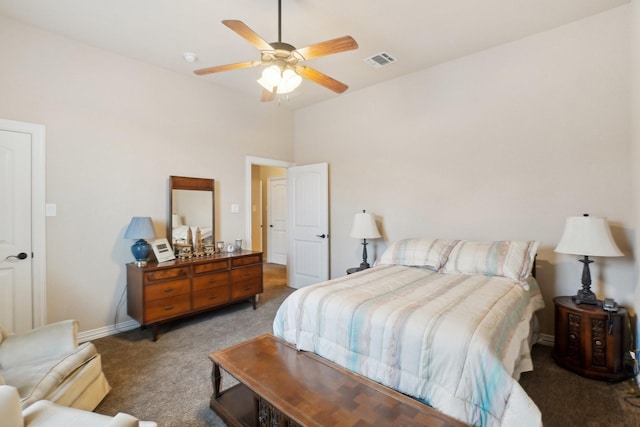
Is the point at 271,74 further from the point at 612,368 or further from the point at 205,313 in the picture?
the point at 612,368

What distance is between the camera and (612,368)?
7.16 ft

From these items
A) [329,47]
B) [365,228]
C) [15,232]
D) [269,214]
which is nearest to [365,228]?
[365,228]

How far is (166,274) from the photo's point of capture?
120 inches

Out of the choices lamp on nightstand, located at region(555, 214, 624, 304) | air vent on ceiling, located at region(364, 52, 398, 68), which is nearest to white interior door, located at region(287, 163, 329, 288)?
air vent on ceiling, located at region(364, 52, 398, 68)

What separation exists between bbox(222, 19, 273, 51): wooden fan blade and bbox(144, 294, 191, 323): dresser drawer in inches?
101

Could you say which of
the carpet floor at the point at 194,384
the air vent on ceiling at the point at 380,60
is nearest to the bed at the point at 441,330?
the carpet floor at the point at 194,384

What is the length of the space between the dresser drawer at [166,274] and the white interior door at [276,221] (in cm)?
360

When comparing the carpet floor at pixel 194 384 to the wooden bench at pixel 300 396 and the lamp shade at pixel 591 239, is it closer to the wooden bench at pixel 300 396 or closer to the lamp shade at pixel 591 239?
the wooden bench at pixel 300 396

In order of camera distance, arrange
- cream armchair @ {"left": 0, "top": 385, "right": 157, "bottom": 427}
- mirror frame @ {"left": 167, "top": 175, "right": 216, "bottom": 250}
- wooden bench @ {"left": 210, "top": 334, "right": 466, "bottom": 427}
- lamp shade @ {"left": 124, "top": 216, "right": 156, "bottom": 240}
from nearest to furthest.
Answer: cream armchair @ {"left": 0, "top": 385, "right": 157, "bottom": 427}
wooden bench @ {"left": 210, "top": 334, "right": 466, "bottom": 427}
lamp shade @ {"left": 124, "top": 216, "right": 156, "bottom": 240}
mirror frame @ {"left": 167, "top": 175, "right": 216, "bottom": 250}

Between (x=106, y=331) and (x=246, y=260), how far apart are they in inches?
63.5

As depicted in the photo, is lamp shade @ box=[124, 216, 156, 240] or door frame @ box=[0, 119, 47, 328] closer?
door frame @ box=[0, 119, 47, 328]

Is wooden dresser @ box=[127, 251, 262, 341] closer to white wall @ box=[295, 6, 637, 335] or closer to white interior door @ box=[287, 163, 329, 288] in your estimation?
white interior door @ box=[287, 163, 329, 288]

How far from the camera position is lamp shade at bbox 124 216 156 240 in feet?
9.90

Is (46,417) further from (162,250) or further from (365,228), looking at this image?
(365,228)
